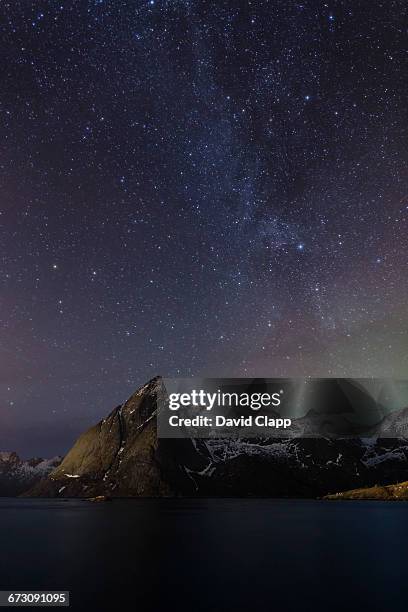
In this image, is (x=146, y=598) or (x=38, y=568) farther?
(x=38, y=568)

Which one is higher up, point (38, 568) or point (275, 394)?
point (275, 394)

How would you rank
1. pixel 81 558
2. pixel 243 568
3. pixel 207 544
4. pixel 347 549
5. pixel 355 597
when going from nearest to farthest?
pixel 355 597
pixel 243 568
pixel 81 558
pixel 347 549
pixel 207 544

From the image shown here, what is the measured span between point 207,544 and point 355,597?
39.3 metres

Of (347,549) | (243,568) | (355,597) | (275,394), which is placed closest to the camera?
(355,597)

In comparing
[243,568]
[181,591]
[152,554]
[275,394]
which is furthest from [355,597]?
[275,394]

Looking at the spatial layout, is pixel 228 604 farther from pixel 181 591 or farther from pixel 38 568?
pixel 38 568

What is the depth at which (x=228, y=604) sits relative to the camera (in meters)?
33.8

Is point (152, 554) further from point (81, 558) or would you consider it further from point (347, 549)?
point (347, 549)

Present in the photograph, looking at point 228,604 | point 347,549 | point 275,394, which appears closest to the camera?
point 228,604

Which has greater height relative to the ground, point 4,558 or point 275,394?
point 275,394

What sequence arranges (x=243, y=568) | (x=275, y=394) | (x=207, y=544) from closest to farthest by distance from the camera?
(x=243, y=568) → (x=207, y=544) → (x=275, y=394)

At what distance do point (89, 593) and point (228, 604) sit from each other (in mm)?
10561

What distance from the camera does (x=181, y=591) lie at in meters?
38.2

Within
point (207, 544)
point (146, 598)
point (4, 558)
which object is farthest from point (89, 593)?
point (207, 544)
